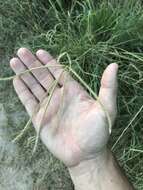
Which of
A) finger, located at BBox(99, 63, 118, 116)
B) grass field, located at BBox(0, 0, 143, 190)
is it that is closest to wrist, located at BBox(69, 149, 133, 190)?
finger, located at BBox(99, 63, 118, 116)

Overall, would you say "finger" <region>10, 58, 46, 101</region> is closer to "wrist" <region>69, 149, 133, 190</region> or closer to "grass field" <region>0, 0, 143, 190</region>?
"wrist" <region>69, 149, 133, 190</region>

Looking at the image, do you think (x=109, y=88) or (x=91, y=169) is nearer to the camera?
(x=109, y=88)

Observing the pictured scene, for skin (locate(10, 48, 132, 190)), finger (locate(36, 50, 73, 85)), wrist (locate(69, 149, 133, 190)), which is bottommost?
wrist (locate(69, 149, 133, 190))

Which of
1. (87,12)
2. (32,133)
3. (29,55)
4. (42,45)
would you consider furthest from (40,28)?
(29,55)

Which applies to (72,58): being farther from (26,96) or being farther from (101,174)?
(101,174)

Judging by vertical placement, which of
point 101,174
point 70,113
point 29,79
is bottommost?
point 101,174

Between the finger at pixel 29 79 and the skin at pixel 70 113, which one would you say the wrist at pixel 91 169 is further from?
the finger at pixel 29 79

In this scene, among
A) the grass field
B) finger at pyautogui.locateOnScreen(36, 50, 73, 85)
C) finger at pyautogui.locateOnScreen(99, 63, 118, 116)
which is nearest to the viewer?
finger at pyautogui.locateOnScreen(99, 63, 118, 116)

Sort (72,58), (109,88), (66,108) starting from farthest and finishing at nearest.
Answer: (72,58) < (66,108) < (109,88)

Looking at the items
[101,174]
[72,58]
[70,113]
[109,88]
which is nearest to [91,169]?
[101,174]
